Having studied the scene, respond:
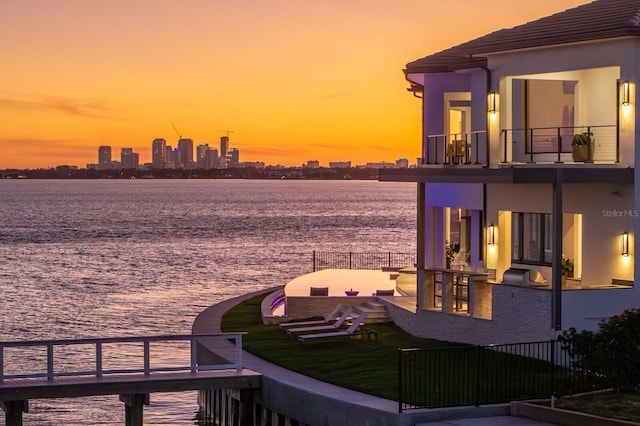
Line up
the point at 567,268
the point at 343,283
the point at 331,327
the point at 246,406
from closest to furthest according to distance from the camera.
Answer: the point at 246,406, the point at 567,268, the point at 331,327, the point at 343,283

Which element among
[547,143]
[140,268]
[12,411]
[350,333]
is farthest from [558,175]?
[140,268]

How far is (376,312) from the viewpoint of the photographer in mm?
33500

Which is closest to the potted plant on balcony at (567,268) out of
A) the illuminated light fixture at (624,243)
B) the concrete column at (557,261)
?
the illuminated light fixture at (624,243)

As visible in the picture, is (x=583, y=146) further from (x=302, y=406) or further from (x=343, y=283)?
(x=343, y=283)

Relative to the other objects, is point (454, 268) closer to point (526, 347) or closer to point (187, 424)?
point (526, 347)

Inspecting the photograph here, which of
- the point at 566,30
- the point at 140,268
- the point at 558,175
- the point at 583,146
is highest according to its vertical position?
the point at 566,30

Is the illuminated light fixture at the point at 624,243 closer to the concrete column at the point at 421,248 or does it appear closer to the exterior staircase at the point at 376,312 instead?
the concrete column at the point at 421,248

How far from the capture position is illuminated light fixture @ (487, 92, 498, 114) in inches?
1176

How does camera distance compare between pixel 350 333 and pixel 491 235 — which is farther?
pixel 491 235

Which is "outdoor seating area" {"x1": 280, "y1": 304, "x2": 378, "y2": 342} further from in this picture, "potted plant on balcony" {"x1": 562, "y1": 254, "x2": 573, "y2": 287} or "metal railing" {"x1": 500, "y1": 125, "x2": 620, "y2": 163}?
"metal railing" {"x1": 500, "y1": 125, "x2": 620, "y2": 163}

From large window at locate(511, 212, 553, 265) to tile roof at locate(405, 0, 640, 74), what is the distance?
161 inches

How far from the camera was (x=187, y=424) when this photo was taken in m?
31.6

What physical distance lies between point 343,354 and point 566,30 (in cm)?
919

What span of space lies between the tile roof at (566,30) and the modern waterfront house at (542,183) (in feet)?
0.17
